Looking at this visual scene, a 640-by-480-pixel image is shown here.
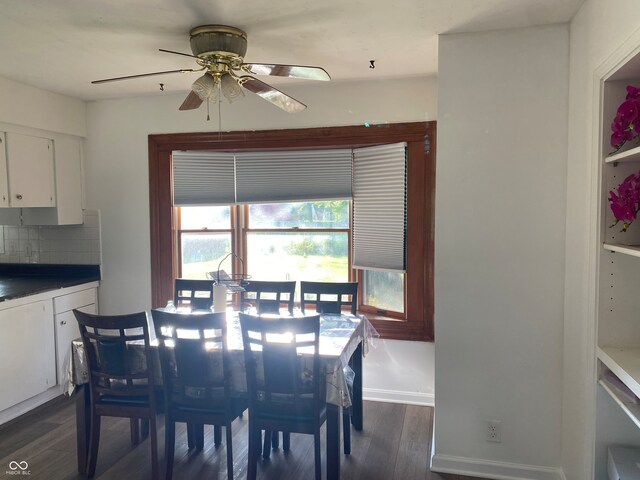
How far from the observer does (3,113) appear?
3.75m

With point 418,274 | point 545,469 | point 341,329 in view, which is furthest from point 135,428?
point 545,469

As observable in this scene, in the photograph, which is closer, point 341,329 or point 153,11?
point 153,11

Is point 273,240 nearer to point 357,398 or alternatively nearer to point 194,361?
point 357,398

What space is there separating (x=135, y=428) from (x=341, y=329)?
1.53 m

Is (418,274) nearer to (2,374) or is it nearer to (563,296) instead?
(563,296)

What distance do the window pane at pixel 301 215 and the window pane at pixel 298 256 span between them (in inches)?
3.3

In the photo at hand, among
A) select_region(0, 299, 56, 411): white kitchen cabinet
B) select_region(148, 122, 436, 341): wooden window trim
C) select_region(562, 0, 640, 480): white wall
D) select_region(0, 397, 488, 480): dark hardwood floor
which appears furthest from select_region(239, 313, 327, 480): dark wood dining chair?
select_region(0, 299, 56, 411): white kitchen cabinet

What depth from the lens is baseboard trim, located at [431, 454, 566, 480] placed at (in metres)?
2.84

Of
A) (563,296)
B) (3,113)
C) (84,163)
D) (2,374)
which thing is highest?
(3,113)

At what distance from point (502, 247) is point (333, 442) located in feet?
4.73

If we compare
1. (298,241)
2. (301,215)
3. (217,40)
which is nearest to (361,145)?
(301,215)

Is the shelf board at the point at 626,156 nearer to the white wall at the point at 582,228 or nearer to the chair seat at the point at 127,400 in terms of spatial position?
the white wall at the point at 582,228

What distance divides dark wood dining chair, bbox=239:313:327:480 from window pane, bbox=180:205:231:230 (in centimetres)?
204

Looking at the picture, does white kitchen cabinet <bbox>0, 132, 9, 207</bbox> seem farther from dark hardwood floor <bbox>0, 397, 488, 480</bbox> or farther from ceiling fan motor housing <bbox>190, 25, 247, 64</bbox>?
ceiling fan motor housing <bbox>190, 25, 247, 64</bbox>
